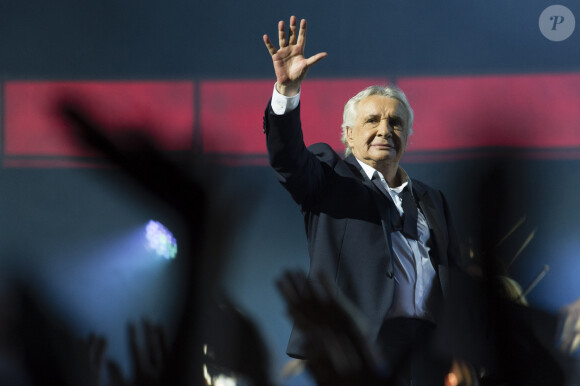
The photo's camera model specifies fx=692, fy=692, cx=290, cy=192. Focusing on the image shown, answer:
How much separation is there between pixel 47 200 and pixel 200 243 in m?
0.68

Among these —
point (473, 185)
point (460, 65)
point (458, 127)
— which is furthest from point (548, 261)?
point (460, 65)

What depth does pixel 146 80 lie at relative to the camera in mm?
2932

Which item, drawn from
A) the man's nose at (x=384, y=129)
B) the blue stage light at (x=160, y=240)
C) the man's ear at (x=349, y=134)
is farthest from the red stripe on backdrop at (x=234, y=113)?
the man's nose at (x=384, y=129)

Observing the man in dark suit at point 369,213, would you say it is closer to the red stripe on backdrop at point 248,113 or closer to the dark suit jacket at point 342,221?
the dark suit jacket at point 342,221

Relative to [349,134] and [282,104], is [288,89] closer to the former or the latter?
[282,104]

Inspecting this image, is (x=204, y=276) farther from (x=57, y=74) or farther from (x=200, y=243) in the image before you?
(x=57, y=74)

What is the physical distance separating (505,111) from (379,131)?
1.16 m

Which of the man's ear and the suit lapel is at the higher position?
the man's ear

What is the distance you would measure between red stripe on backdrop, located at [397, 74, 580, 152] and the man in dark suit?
971 mm

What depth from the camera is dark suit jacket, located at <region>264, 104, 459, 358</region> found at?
1.66 metres

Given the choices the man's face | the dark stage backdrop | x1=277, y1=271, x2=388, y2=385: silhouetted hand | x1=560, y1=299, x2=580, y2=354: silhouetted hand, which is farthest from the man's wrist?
x1=560, y1=299, x2=580, y2=354: silhouetted hand

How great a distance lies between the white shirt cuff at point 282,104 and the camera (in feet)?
5.46

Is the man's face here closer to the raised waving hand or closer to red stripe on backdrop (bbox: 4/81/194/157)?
the raised waving hand

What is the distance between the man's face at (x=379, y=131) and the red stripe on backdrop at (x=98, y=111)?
1171 mm
